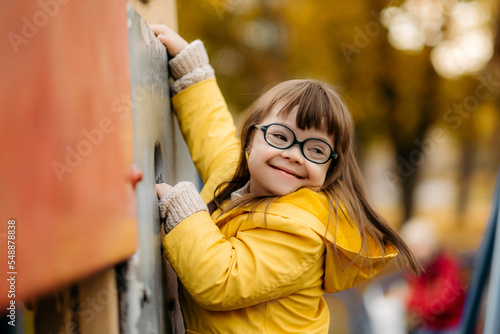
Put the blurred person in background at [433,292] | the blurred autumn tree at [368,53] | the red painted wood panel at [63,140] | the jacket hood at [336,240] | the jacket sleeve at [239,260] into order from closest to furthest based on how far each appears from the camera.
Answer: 1. the red painted wood panel at [63,140]
2. the jacket sleeve at [239,260]
3. the jacket hood at [336,240]
4. the blurred person in background at [433,292]
5. the blurred autumn tree at [368,53]

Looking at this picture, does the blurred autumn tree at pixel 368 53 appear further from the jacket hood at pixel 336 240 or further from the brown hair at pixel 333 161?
the jacket hood at pixel 336 240

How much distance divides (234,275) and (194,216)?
200 millimetres

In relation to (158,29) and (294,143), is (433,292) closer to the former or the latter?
(294,143)

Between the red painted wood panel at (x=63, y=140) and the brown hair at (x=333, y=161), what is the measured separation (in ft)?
2.45

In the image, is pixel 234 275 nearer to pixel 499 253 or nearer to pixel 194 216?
pixel 194 216

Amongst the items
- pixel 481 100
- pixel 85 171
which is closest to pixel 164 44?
pixel 85 171

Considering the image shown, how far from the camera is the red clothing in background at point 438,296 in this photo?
16.9ft

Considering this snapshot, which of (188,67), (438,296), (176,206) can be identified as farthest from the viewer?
(438,296)

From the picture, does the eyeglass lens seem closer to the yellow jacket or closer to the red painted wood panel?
the yellow jacket

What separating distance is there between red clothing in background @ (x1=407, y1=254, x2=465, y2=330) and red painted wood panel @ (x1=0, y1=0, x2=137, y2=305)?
457 centimetres

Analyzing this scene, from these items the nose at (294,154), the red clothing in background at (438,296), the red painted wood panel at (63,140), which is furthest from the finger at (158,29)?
the red clothing in background at (438,296)

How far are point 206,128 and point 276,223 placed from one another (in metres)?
0.67

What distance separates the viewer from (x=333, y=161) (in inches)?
77.2

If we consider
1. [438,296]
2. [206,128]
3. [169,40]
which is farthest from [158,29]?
[438,296]
